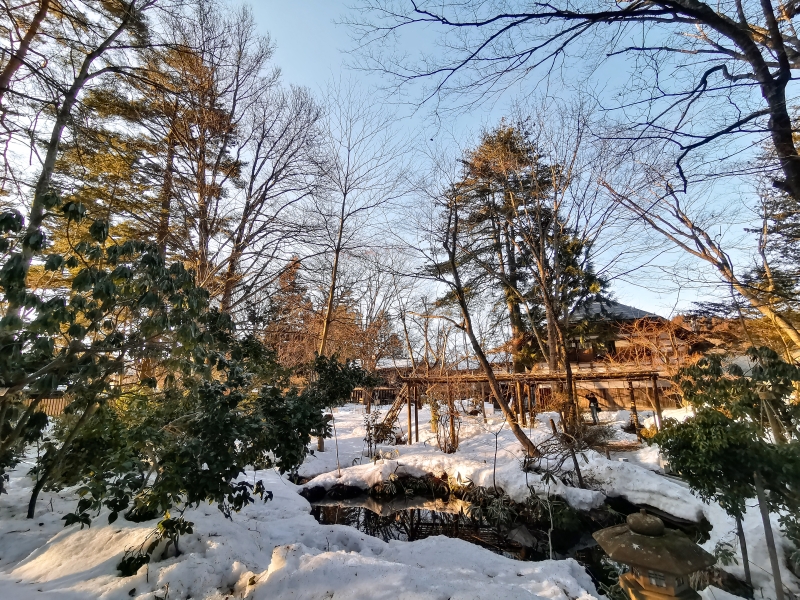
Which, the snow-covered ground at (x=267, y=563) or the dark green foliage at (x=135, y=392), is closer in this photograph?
the dark green foliage at (x=135, y=392)

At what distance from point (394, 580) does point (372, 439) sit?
8780mm

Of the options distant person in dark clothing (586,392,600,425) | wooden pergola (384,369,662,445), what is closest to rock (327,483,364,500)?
wooden pergola (384,369,662,445)

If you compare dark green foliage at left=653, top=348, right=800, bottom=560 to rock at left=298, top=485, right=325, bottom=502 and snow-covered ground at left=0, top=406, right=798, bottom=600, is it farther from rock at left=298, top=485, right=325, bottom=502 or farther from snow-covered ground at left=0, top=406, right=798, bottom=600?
rock at left=298, top=485, right=325, bottom=502

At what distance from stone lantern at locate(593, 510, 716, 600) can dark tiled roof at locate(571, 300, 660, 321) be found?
14581 millimetres

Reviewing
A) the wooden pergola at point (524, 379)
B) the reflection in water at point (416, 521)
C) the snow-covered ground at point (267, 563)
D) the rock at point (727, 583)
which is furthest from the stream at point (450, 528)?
the wooden pergola at point (524, 379)

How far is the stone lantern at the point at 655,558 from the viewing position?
223 cm

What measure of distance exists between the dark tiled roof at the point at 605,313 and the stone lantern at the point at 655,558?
14581mm

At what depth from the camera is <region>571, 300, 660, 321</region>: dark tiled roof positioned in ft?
52.3

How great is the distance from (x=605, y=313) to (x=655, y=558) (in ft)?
50.9

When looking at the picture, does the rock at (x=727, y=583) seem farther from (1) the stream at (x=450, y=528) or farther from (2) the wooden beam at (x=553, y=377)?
(2) the wooden beam at (x=553, y=377)

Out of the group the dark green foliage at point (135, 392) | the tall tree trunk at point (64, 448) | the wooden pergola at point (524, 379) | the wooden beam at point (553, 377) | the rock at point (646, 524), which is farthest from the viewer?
the wooden beam at point (553, 377)

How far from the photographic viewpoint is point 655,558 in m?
2.25

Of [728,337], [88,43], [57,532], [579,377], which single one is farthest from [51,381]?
[728,337]

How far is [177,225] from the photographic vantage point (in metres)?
8.12
